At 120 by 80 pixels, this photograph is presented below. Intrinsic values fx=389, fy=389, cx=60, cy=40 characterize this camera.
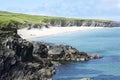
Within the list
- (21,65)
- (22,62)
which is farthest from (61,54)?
(21,65)

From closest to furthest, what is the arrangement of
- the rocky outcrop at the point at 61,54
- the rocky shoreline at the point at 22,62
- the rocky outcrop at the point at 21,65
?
the rocky outcrop at the point at 21,65, the rocky shoreline at the point at 22,62, the rocky outcrop at the point at 61,54

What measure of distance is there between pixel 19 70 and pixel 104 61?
4953 cm

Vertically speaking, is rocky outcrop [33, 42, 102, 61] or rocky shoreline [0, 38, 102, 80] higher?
rocky shoreline [0, 38, 102, 80]

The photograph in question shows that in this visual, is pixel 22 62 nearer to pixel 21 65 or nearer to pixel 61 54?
pixel 21 65

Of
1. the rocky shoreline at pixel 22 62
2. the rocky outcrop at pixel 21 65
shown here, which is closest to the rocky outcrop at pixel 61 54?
the rocky shoreline at pixel 22 62

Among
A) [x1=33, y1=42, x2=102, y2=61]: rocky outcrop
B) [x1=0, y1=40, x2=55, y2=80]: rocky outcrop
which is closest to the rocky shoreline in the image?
[x1=0, y1=40, x2=55, y2=80]: rocky outcrop

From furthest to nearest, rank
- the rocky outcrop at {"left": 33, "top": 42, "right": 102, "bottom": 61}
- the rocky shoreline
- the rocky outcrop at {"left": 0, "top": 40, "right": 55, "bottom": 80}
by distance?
the rocky outcrop at {"left": 33, "top": 42, "right": 102, "bottom": 61}
the rocky shoreline
the rocky outcrop at {"left": 0, "top": 40, "right": 55, "bottom": 80}

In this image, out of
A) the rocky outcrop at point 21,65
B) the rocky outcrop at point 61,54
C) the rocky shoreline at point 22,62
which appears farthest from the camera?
the rocky outcrop at point 61,54

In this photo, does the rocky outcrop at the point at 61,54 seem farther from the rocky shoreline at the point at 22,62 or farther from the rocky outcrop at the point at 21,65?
the rocky outcrop at the point at 21,65

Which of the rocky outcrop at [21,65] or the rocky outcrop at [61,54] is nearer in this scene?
the rocky outcrop at [21,65]

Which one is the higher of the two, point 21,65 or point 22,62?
point 21,65

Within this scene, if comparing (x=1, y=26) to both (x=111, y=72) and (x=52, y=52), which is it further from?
(x=111, y=72)

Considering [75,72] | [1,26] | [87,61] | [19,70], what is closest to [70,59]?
[87,61]

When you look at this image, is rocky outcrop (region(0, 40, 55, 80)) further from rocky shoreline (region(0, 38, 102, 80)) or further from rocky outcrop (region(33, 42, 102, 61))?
rocky outcrop (region(33, 42, 102, 61))
